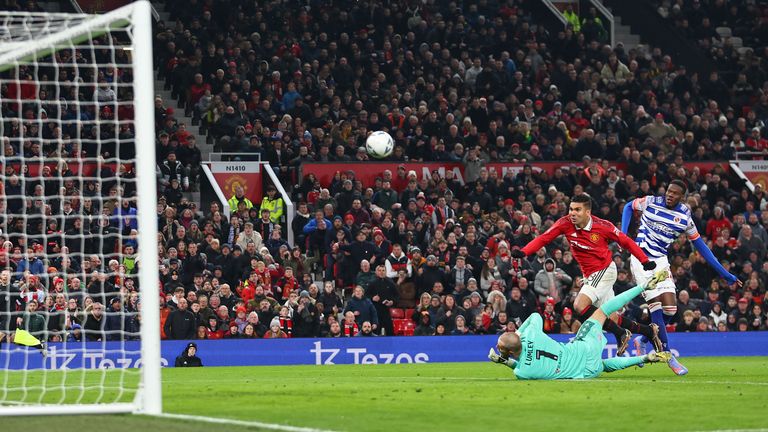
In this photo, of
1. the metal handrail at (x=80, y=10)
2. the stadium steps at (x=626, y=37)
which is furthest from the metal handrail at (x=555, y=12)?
the metal handrail at (x=80, y=10)

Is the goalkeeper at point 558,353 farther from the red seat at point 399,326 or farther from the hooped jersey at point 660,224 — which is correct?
the red seat at point 399,326

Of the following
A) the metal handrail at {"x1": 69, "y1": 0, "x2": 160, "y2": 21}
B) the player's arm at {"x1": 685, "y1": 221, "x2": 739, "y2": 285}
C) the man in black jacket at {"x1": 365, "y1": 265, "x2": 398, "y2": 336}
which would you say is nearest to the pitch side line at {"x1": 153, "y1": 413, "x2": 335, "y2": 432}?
the player's arm at {"x1": 685, "y1": 221, "x2": 739, "y2": 285}

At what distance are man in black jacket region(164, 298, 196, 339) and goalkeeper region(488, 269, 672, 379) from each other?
9.87 metres

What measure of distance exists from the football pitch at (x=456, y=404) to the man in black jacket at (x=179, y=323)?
6.78m

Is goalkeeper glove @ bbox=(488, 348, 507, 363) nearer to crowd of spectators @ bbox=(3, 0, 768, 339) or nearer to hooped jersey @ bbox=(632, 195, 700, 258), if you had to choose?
hooped jersey @ bbox=(632, 195, 700, 258)

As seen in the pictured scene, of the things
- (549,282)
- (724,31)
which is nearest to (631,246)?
(549,282)

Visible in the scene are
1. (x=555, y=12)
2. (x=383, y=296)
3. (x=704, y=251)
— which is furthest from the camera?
Answer: (x=555, y=12)

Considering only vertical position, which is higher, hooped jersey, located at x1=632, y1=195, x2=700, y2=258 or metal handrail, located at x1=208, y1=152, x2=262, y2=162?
metal handrail, located at x1=208, y1=152, x2=262, y2=162

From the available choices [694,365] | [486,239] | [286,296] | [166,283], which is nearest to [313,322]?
[286,296]

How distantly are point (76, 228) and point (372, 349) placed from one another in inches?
221

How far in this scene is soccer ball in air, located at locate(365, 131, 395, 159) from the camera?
2672 centimetres

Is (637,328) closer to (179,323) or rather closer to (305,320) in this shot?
(305,320)

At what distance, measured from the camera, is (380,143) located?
26.8 m

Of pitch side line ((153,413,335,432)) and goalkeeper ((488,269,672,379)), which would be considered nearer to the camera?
pitch side line ((153,413,335,432))
